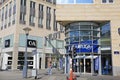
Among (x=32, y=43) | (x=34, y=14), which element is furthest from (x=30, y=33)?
(x=34, y=14)

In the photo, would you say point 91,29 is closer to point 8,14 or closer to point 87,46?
point 87,46

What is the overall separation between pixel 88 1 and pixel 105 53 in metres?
7.24

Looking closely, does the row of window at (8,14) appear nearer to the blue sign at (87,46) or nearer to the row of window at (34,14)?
the row of window at (34,14)

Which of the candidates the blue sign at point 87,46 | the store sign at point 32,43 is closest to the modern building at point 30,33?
the store sign at point 32,43

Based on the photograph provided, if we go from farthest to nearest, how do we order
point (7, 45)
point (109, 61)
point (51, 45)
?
point (51, 45) < point (7, 45) < point (109, 61)

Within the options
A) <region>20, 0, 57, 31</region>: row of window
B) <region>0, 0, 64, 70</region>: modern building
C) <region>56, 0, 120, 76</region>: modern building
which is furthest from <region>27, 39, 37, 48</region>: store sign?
<region>56, 0, 120, 76</region>: modern building

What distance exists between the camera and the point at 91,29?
95.0 feet

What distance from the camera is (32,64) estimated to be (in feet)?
163

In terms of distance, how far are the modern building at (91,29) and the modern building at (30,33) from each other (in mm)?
15751

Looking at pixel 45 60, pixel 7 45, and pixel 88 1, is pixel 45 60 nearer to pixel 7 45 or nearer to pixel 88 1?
pixel 7 45

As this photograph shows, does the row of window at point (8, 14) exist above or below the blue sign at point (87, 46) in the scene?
above

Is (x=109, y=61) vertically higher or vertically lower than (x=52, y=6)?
lower

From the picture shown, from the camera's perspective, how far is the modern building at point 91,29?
94.3ft

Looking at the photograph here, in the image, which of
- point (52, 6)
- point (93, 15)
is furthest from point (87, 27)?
point (52, 6)
